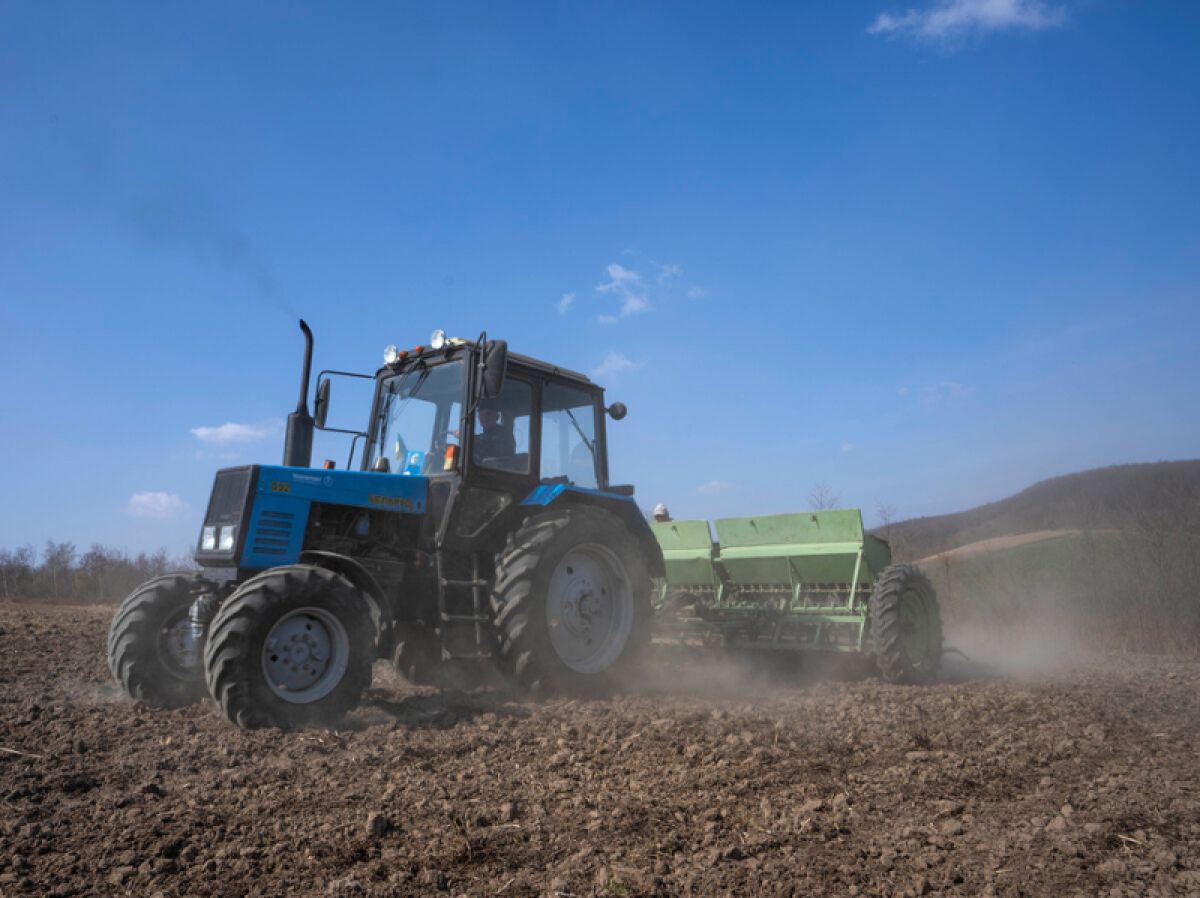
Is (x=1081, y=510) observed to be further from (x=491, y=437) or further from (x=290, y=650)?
(x=290, y=650)

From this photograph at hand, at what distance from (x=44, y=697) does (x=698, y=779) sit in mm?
4291

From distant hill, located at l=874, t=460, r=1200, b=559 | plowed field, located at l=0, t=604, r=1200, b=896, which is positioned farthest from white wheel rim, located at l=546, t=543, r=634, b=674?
distant hill, located at l=874, t=460, r=1200, b=559

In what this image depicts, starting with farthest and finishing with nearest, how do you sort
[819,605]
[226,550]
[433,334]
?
1. [819,605]
2. [433,334]
3. [226,550]

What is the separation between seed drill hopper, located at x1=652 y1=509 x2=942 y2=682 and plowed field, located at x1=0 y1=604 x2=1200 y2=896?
5.20ft

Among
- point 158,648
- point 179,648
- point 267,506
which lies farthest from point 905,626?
point 158,648

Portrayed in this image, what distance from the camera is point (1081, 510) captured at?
55.5 feet

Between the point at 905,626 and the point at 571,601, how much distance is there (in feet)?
10.7

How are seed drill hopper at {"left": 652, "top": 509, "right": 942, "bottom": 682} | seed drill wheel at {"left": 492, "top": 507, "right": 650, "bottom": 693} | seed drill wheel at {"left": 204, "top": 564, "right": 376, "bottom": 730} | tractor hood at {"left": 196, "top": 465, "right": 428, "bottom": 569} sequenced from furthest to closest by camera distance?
seed drill hopper at {"left": 652, "top": 509, "right": 942, "bottom": 682}, seed drill wheel at {"left": 492, "top": 507, "right": 650, "bottom": 693}, tractor hood at {"left": 196, "top": 465, "right": 428, "bottom": 569}, seed drill wheel at {"left": 204, "top": 564, "right": 376, "bottom": 730}

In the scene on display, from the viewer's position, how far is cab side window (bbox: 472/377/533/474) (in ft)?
20.4

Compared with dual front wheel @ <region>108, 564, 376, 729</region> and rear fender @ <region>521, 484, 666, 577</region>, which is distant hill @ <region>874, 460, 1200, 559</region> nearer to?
rear fender @ <region>521, 484, 666, 577</region>

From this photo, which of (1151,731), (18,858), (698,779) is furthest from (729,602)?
(18,858)

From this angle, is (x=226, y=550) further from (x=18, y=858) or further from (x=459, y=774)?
(x=18, y=858)

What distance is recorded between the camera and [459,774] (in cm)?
383

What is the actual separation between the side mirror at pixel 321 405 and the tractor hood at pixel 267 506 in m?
0.83
